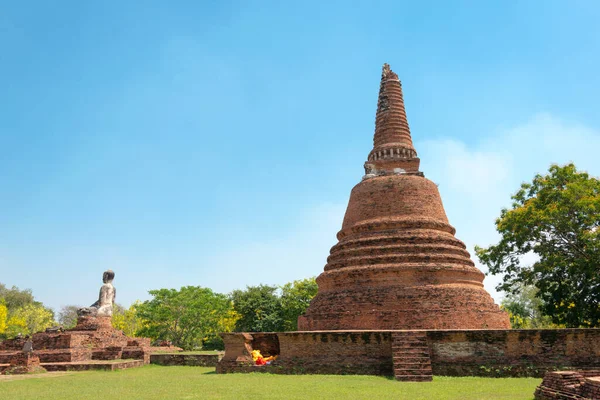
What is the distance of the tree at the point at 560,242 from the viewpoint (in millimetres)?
18812

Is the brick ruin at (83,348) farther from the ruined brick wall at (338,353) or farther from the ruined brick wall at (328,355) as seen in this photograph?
the ruined brick wall at (338,353)

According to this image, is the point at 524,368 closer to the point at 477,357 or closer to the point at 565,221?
the point at 477,357

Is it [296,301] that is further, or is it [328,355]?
[296,301]

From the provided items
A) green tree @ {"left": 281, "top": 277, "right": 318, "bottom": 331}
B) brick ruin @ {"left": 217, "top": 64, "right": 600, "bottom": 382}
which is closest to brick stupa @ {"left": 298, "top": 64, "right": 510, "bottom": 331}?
Result: brick ruin @ {"left": 217, "top": 64, "right": 600, "bottom": 382}

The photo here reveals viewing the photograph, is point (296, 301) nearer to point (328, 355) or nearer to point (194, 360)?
point (194, 360)

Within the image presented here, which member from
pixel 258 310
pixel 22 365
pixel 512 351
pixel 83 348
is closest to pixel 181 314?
pixel 258 310

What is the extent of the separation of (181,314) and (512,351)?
29.1 meters

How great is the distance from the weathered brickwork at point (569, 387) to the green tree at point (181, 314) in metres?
31.5

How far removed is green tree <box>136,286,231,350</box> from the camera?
37219mm

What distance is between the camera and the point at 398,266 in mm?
17328

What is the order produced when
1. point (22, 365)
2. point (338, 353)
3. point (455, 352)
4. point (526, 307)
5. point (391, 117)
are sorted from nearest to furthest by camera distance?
point (455, 352), point (338, 353), point (22, 365), point (391, 117), point (526, 307)

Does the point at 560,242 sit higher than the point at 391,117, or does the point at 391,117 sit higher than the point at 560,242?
the point at 391,117

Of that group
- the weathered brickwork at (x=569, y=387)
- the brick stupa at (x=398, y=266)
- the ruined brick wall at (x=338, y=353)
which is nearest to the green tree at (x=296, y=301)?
the brick stupa at (x=398, y=266)

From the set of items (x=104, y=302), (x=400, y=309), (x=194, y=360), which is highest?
(x=104, y=302)
